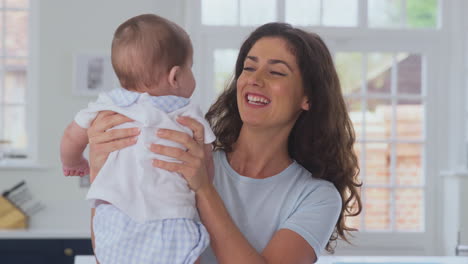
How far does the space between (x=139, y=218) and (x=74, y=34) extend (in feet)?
13.8

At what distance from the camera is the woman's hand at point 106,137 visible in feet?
5.42

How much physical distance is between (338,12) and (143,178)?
453 cm

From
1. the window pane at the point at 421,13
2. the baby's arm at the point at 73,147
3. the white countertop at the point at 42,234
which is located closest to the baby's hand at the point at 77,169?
the baby's arm at the point at 73,147

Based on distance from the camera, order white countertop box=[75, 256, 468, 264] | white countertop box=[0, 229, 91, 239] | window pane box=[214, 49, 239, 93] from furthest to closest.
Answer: window pane box=[214, 49, 239, 93], white countertop box=[0, 229, 91, 239], white countertop box=[75, 256, 468, 264]

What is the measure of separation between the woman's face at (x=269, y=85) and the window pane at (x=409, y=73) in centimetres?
427

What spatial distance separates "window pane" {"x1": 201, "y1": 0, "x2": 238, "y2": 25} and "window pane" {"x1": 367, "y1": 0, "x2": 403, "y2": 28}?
113cm

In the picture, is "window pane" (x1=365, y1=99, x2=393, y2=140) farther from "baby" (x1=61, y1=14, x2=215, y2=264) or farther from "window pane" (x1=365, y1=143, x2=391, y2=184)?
"baby" (x1=61, y1=14, x2=215, y2=264)

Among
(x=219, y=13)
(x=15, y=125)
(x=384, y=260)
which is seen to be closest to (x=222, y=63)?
(x=219, y=13)

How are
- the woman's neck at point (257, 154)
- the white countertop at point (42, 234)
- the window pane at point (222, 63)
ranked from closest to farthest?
the woman's neck at point (257, 154)
the white countertop at point (42, 234)
the window pane at point (222, 63)

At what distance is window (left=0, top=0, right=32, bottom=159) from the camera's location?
230 inches

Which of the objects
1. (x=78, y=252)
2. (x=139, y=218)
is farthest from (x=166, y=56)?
(x=78, y=252)

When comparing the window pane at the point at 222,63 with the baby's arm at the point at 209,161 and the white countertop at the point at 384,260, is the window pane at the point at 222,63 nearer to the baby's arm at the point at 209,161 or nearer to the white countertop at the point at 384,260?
the white countertop at the point at 384,260

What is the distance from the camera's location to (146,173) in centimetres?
163

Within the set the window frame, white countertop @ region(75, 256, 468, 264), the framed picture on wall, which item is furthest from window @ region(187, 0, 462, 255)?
white countertop @ region(75, 256, 468, 264)
